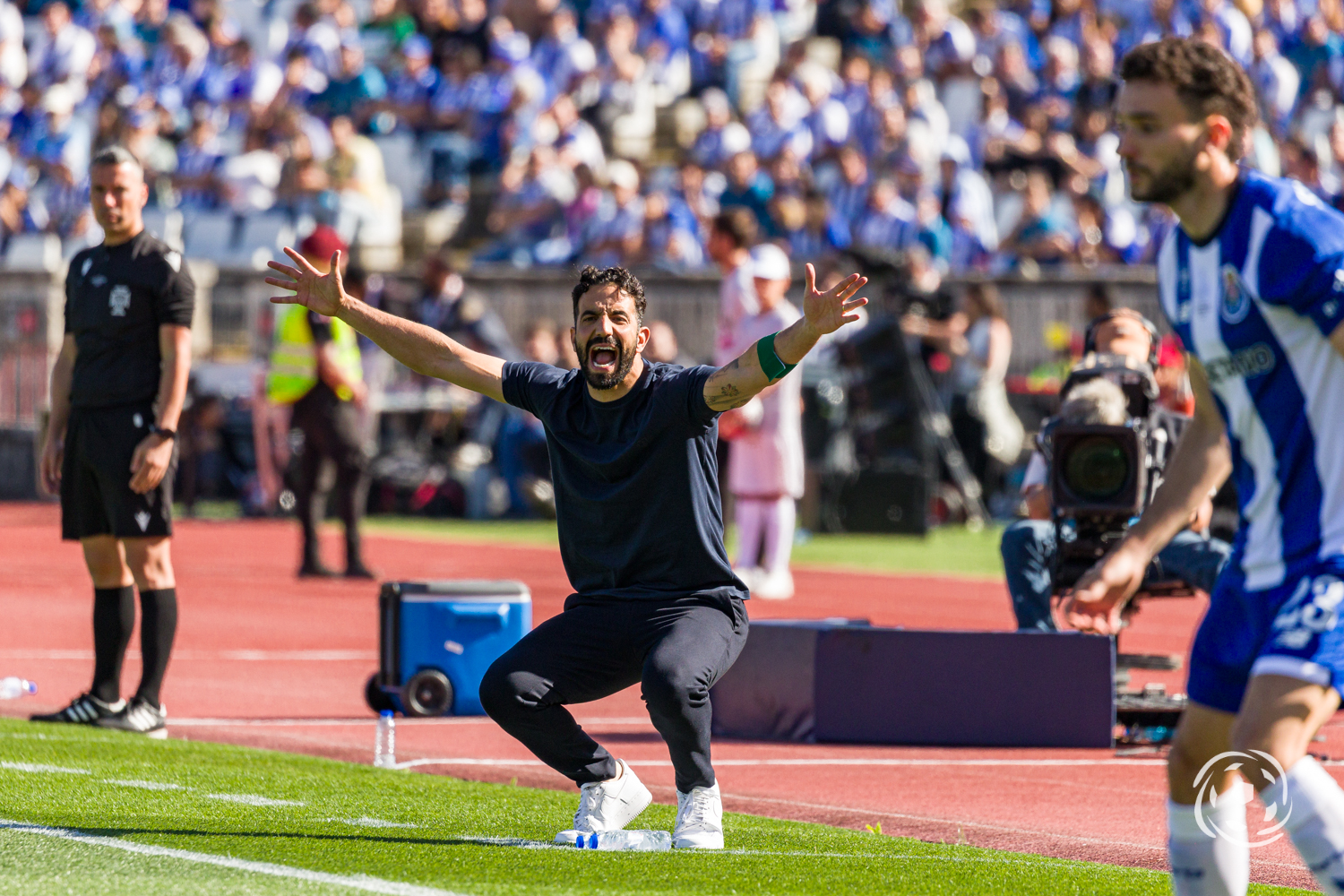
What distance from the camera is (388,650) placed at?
28.8ft

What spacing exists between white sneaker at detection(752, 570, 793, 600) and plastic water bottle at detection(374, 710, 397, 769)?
584 centimetres

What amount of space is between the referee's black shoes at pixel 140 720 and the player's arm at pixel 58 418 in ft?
3.12

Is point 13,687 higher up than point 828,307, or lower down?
lower down

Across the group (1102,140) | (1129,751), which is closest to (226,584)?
(1129,751)

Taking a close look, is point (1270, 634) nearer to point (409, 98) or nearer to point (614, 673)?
point (614, 673)

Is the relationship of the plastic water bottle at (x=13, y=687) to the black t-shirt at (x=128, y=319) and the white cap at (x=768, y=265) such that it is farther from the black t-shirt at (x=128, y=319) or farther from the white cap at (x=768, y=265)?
the white cap at (x=768, y=265)

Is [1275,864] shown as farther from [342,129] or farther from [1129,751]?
[342,129]

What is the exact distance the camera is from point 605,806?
6086mm

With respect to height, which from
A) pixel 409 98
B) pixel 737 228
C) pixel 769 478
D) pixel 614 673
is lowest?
pixel 614 673

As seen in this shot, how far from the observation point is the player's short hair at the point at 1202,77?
4.23 meters

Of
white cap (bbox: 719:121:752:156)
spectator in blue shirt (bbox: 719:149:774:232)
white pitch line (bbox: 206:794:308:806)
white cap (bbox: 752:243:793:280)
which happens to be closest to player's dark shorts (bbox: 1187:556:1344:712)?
white pitch line (bbox: 206:794:308:806)

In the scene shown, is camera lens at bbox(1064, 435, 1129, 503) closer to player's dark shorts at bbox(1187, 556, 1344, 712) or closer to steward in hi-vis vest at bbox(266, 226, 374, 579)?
player's dark shorts at bbox(1187, 556, 1344, 712)

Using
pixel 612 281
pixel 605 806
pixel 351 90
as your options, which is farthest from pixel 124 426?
pixel 351 90

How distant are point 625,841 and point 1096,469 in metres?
2.98
